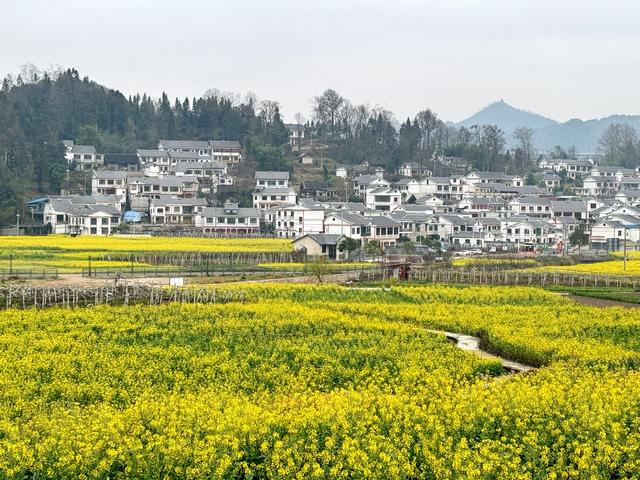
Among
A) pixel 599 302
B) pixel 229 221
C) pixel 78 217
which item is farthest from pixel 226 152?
pixel 599 302

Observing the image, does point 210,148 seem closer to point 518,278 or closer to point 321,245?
point 321,245

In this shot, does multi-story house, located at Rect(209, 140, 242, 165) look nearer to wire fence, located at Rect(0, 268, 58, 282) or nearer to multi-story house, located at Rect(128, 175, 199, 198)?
multi-story house, located at Rect(128, 175, 199, 198)

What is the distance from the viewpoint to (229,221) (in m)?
90.2

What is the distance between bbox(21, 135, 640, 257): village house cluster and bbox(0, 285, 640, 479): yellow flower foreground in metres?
36.1

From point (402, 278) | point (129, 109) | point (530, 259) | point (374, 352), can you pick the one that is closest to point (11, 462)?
point (374, 352)

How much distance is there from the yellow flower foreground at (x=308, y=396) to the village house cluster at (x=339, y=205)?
3606cm

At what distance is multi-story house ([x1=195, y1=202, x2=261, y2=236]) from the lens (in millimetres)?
89812

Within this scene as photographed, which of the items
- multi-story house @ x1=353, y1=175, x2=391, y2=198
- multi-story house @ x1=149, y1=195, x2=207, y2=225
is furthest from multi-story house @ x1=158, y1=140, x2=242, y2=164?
multi-story house @ x1=149, y1=195, x2=207, y2=225

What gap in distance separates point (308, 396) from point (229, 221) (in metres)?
71.9

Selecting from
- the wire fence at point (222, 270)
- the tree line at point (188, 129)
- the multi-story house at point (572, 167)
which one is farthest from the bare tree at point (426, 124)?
the wire fence at point (222, 270)

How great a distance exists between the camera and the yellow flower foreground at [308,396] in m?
14.0

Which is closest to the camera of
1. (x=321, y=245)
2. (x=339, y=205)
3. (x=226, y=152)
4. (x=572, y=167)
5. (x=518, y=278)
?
(x=518, y=278)

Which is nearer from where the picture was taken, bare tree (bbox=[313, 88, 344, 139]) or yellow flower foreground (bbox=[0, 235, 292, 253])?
yellow flower foreground (bbox=[0, 235, 292, 253])

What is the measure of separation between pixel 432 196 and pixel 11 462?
95108 mm
